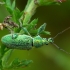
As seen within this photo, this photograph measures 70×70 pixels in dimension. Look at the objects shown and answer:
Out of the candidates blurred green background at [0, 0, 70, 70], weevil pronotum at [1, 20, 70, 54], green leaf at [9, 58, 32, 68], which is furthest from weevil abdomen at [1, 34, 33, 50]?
blurred green background at [0, 0, 70, 70]

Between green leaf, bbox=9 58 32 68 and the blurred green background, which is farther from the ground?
green leaf, bbox=9 58 32 68

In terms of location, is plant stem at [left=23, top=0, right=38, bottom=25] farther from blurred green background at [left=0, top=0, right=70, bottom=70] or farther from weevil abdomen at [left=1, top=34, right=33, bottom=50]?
blurred green background at [left=0, top=0, right=70, bottom=70]

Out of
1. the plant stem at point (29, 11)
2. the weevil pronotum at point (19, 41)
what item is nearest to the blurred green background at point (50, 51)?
the plant stem at point (29, 11)

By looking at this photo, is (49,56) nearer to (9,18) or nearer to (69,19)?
(69,19)

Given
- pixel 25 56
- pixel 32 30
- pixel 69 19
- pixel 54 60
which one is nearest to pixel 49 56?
pixel 54 60

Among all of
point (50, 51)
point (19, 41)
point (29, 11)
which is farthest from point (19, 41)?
point (50, 51)

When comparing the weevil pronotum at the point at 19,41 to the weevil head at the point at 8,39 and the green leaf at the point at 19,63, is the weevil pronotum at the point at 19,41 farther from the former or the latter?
the green leaf at the point at 19,63

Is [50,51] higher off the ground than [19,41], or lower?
lower

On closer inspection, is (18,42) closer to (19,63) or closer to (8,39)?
(8,39)
